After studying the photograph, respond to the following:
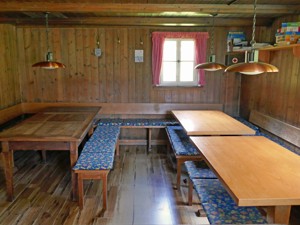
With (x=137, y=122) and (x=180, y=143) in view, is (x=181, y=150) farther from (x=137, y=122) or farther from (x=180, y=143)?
(x=137, y=122)

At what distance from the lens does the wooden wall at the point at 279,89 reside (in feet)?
11.7

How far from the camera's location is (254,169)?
2.06 meters

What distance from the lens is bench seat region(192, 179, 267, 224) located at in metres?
1.97

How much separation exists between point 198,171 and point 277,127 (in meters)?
1.72

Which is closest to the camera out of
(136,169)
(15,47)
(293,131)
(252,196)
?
(252,196)

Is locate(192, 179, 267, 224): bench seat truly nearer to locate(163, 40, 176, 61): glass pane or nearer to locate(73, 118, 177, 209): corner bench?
locate(73, 118, 177, 209): corner bench

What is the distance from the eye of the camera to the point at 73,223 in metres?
2.72

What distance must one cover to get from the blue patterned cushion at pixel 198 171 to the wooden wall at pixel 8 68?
3297 mm

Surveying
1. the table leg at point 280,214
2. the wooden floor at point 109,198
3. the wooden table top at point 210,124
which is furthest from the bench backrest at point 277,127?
the table leg at point 280,214

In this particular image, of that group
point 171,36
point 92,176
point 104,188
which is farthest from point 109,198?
point 171,36

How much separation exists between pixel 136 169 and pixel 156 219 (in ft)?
4.58

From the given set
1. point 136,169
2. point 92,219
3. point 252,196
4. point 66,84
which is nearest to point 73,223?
point 92,219

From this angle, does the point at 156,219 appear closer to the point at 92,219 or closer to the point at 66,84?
the point at 92,219

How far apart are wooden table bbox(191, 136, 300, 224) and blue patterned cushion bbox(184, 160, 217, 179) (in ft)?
0.96
